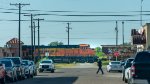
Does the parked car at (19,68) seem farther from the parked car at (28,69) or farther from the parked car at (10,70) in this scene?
the parked car at (28,69)

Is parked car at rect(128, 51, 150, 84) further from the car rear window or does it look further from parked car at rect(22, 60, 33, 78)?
parked car at rect(22, 60, 33, 78)

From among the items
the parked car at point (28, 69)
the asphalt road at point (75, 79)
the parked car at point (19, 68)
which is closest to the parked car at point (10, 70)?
the asphalt road at point (75, 79)

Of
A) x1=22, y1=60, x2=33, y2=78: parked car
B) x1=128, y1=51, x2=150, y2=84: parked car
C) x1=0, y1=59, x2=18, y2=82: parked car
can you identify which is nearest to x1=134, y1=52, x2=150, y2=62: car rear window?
x1=128, y1=51, x2=150, y2=84: parked car

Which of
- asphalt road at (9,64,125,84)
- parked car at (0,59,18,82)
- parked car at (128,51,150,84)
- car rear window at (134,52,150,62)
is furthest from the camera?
parked car at (0,59,18,82)

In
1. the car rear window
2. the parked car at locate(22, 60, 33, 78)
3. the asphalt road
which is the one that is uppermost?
the car rear window

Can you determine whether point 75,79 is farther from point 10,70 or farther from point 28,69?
point 28,69

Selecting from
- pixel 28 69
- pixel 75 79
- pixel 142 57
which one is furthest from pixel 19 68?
pixel 142 57

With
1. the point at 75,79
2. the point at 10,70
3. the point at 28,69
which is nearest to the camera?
the point at 10,70

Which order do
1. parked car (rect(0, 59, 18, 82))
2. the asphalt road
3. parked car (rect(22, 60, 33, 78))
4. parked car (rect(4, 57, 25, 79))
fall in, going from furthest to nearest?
parked car (rect(22, 60, 33, 78)) < parked car (rect(4, 57, 25, 79)) < parked car (rect(0, 59, 18, 82)) < the asphalt road

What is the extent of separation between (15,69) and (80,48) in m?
121

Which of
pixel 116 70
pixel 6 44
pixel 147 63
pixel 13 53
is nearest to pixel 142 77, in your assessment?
pixel 147 63

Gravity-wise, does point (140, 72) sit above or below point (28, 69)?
above

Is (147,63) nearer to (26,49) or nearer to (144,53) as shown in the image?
(144,53)

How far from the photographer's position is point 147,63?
82.4 feet
